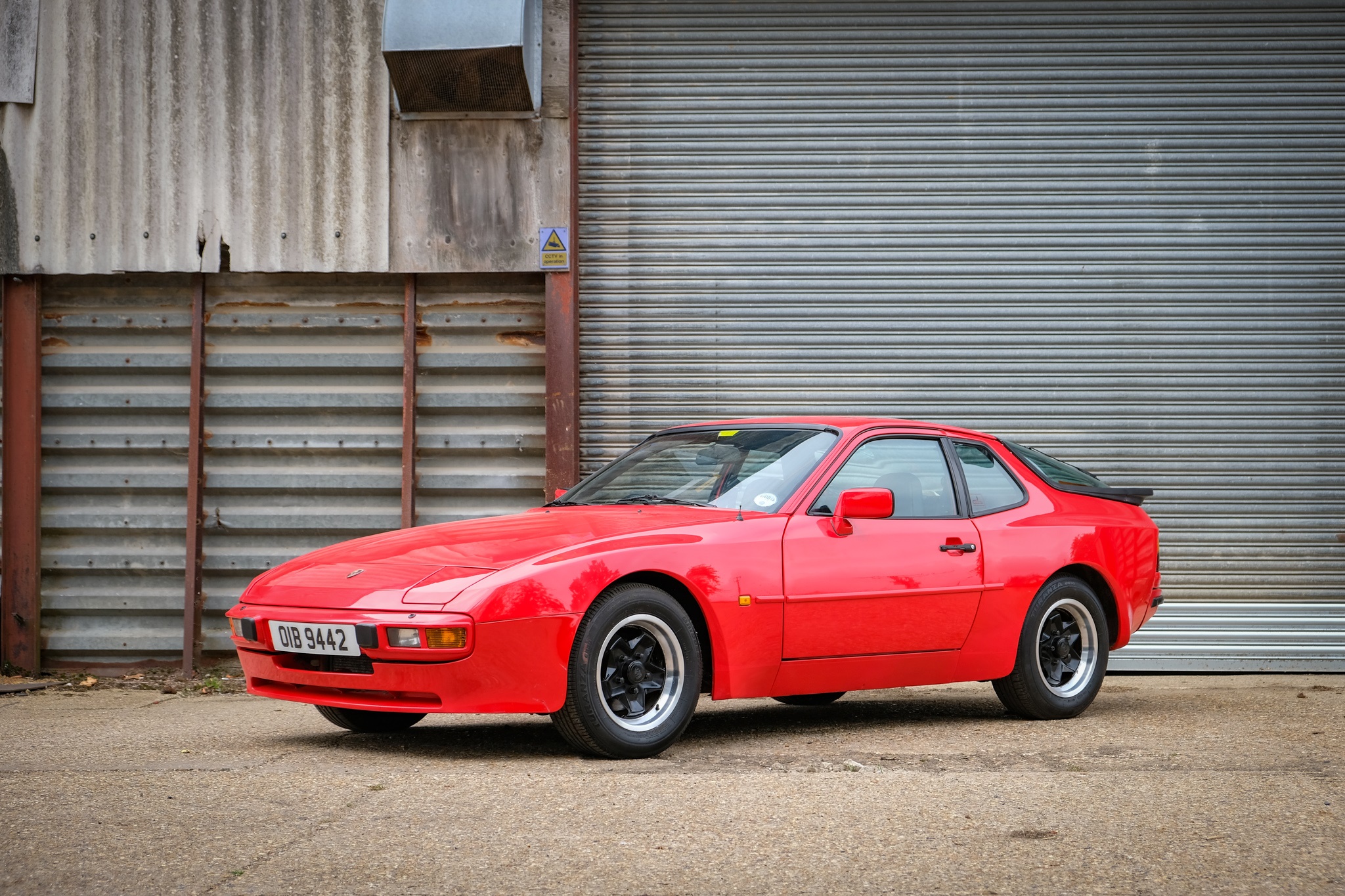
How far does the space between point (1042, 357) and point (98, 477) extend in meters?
6.77

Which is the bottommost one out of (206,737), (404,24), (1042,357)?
(206,737)

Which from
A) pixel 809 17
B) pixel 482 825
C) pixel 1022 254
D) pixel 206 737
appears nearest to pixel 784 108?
pixel 809 17

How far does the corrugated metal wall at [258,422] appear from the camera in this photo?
372 inches

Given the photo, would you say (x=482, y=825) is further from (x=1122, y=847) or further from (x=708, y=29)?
(x=708, y=29)

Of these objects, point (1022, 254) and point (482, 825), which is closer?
point (482, 825)

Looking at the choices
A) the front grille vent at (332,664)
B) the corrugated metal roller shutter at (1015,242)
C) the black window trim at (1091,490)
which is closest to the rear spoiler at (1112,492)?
the black window trim at (1091,490)

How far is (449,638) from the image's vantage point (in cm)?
454

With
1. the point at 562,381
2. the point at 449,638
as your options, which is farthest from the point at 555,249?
the point at 449,638

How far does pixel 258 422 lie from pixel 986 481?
5.44 m

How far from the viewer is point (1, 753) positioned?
17.4ft

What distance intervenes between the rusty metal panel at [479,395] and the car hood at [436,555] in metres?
3.75

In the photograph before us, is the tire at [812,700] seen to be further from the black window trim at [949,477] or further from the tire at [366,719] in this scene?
the tire at [366,719]

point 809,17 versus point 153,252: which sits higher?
point 809,17

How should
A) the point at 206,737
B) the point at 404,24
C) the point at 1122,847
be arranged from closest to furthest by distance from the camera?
the point at 1122,847, the point at 206,737, the point at 404,24
